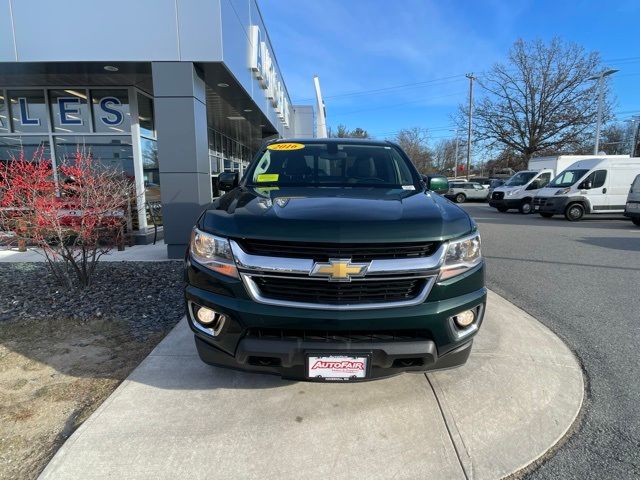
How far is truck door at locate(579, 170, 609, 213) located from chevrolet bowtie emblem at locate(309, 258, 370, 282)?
53.1 ft

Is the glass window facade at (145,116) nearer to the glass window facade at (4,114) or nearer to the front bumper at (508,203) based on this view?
the glass window facade at (4,114)

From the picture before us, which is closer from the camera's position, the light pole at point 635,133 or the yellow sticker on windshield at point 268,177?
the yellow sticker on windshield at point 268,177

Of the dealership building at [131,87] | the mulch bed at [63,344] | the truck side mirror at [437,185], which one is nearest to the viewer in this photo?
the mulch bed at [63,344]

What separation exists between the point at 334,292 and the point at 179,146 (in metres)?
5.42

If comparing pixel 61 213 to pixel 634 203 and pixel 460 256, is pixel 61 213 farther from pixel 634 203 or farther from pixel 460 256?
pixel 634 203

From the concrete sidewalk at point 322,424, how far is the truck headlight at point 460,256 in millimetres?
992

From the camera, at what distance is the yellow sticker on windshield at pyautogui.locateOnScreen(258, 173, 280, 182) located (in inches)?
143

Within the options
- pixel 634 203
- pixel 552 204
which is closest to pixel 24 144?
pixel 552 204

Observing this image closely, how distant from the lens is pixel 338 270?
7.32 ft

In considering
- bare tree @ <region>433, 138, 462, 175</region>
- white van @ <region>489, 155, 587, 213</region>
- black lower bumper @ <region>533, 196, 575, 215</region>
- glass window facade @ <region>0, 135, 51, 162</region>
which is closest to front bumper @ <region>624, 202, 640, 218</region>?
black lower bumper @ <region>533, 196, 575, 215</region>

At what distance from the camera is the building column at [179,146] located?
6.62 m

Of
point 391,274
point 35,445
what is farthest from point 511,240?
point 35,445

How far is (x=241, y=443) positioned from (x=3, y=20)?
769 cm

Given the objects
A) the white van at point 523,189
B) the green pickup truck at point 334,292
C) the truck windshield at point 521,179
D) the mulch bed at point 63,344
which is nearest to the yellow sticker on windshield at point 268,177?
the green pickup truck at point 334,292
